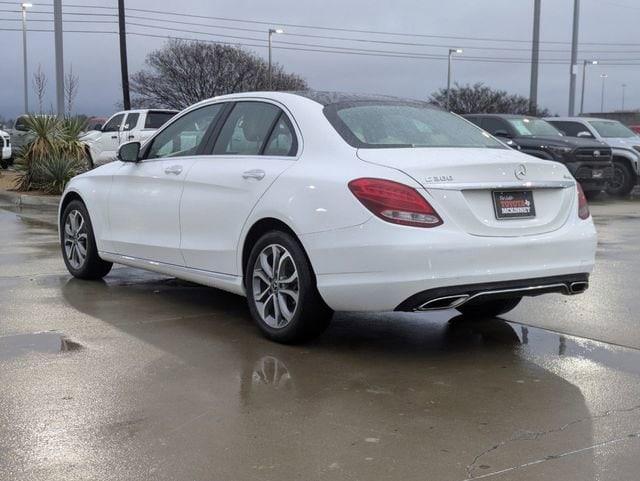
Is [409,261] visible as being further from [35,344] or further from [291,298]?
[35,344]

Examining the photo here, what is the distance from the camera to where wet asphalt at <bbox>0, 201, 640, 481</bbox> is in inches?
140

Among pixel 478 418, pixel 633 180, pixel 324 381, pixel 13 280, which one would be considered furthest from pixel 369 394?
pixel 633 180

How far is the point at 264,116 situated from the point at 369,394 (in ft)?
7.62

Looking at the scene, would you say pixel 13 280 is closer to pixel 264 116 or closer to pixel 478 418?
pixel 264 116

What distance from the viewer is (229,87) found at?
5256cm

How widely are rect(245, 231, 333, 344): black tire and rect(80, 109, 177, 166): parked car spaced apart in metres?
16.1

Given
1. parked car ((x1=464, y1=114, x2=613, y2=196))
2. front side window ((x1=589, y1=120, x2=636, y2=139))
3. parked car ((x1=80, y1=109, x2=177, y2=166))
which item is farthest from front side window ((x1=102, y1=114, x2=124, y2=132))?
front side window ((x1=589, y1=120, x2=636, y2=139))

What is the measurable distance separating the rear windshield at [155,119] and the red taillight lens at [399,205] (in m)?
17.2

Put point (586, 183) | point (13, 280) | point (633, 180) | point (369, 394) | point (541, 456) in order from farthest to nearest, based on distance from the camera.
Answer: point (633, 180) < point (586, 183) < point (13, 280) < point (369, 394) < point (541, 456)

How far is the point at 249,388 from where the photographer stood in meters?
4.55

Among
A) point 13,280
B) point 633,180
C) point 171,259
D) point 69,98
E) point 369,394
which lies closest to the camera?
point 369,394

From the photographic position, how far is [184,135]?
6652 millimetres

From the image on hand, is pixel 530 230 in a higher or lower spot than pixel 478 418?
higher

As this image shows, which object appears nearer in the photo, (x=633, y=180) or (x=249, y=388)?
(x=249, y=388)
